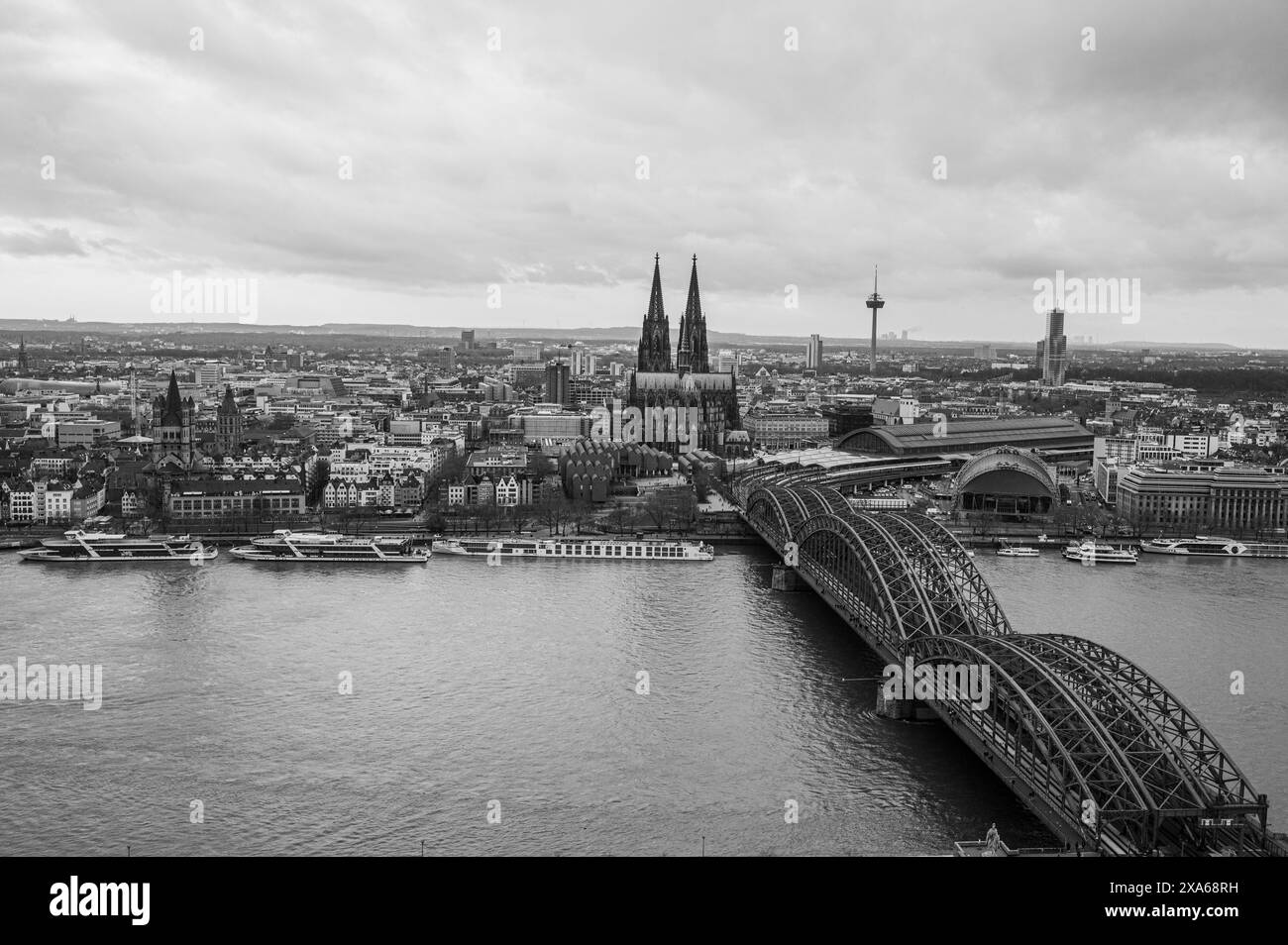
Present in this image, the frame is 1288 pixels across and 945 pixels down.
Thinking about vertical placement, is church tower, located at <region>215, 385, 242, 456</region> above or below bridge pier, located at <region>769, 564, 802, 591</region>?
above

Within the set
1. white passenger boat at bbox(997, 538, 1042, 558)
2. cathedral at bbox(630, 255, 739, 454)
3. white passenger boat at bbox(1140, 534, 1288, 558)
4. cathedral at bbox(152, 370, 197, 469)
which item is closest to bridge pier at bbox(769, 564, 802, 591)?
white passenger boat at bbox(997, 538, 1042, 558)

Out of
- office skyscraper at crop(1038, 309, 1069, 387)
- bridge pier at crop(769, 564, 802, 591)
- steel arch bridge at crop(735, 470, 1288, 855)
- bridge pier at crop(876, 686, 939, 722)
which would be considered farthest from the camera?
office skyscraper at crop(1038, 309, 1069, 387)

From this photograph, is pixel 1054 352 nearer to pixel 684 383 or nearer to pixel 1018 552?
pixel 684 383

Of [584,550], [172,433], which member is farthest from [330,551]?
[172,433]

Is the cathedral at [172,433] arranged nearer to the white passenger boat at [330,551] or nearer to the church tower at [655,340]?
the white passenger boat at [330,551]

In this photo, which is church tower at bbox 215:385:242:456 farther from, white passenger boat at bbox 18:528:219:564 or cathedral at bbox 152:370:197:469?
white passenger boat at bbox 18:528:219:564
